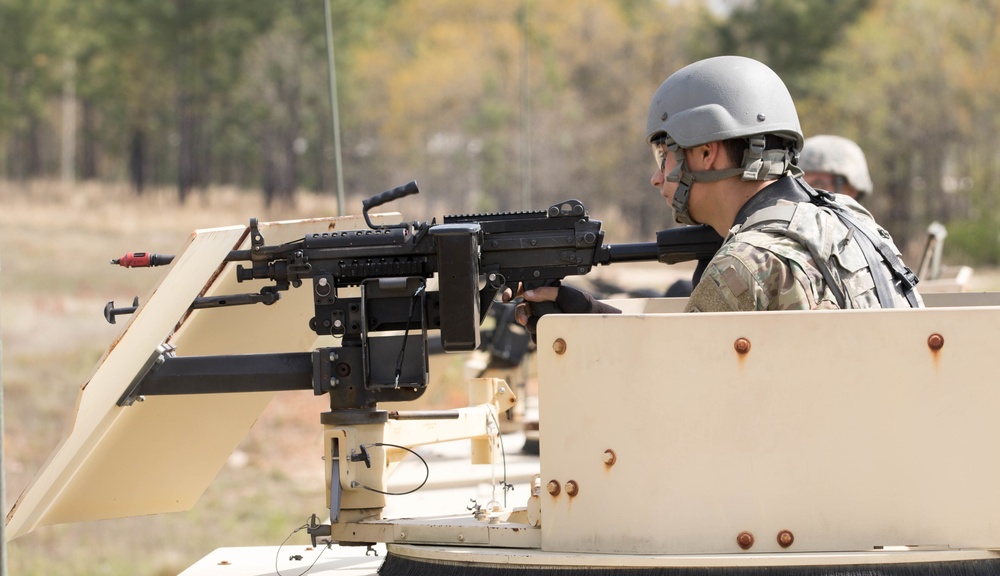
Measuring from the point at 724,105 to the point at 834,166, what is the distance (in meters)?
3.77

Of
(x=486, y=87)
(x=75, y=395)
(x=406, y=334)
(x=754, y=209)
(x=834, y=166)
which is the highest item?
(x=486, y=87)

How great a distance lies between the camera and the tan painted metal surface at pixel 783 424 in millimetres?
2670

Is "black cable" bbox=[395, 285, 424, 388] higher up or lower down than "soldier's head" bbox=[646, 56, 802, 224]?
lower down

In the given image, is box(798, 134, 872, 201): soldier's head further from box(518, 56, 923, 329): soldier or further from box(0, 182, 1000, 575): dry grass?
box(518, 56, 923, 329): soldier

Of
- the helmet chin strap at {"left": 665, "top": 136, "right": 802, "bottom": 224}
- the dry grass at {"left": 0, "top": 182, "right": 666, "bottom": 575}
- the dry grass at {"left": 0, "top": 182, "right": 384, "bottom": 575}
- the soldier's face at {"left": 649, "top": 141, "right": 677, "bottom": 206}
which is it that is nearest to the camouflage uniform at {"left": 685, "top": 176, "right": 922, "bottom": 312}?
the helmet chin strap at {"left": 665, "top": 136, "right": 802, "bottom": 224}

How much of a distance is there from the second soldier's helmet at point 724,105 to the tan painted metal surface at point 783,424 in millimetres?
803

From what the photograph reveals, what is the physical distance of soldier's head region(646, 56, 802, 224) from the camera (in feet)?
10.9

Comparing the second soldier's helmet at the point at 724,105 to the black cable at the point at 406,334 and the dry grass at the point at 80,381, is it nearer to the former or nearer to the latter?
the black cable at the point at 406,334

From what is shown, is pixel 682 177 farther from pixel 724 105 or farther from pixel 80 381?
pixel 80 381

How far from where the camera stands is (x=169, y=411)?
365cm

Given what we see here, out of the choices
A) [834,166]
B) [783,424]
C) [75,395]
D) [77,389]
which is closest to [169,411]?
[783,424]

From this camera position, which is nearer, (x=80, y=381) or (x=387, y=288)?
(x=387, y=288)

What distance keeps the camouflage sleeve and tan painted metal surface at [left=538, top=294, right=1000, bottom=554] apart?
1.16 ft

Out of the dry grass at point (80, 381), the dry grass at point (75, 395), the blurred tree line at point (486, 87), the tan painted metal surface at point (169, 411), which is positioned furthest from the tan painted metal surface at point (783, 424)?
the blurred tree line at point (486, 87)
